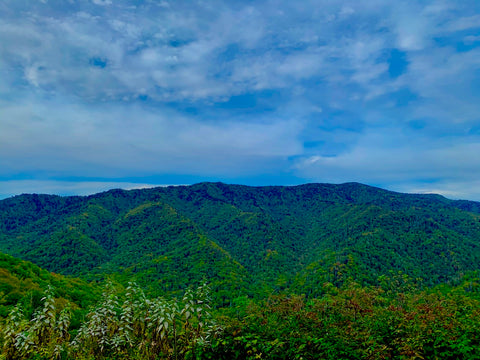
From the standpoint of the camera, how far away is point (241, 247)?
5408 inches

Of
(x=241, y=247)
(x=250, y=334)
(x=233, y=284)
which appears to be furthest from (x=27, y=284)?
(x=241, y=247)

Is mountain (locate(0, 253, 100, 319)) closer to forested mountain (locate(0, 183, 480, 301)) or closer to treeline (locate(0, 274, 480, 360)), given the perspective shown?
treeline (locate(0, 274, 480, 360))

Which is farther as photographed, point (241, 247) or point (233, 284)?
point (241, 247)

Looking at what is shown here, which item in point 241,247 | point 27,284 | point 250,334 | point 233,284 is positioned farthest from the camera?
point 241,247

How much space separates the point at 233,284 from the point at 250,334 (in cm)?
7913

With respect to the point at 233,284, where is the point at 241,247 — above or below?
above

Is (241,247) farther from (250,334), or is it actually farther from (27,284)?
(250,334)

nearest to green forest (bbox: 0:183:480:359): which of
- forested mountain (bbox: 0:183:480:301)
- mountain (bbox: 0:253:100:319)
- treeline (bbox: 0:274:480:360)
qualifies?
treeline (bbox: 0:274:480:360)

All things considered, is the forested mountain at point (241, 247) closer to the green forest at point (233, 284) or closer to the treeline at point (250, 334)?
the green forest at point (233, 284)

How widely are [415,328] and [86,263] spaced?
11506 cm

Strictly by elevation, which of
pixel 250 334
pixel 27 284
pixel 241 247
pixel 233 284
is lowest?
pixel 233 284

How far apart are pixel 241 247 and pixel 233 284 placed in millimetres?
56897

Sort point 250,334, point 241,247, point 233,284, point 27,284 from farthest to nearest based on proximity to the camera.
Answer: point 241,247
point 233,284
point 27,284
point 250,334

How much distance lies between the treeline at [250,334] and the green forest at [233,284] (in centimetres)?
4
